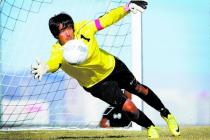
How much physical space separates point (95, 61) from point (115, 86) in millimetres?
366

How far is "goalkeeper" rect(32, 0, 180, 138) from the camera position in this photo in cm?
503

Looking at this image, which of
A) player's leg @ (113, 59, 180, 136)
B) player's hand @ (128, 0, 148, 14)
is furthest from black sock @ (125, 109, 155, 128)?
player's hand @ (128, 0, 148, 14)

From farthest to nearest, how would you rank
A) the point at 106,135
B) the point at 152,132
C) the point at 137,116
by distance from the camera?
the point at 106,135 < the point at 152,132 < the point at 137,116

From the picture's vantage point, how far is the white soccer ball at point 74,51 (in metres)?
4.84

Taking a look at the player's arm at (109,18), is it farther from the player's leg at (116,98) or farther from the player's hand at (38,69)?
the player's hand at (38,69)

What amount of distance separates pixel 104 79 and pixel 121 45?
8.84ft

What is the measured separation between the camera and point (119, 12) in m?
5.52

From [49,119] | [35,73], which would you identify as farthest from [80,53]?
[49,119]

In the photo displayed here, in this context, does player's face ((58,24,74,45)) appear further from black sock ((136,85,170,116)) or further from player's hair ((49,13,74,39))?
black sock ((136,85,170,116))

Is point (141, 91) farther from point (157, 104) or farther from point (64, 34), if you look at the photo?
point (64, 34)

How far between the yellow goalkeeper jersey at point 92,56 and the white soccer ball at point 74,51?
27 cm

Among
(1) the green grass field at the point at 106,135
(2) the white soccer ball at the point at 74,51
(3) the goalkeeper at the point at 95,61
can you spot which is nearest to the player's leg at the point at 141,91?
(3) the goalkeeper at the point at 95,61

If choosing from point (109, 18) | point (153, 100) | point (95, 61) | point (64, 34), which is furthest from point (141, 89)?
point (64, 34)

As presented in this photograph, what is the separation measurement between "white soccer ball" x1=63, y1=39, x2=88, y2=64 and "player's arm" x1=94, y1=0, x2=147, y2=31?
60cm
